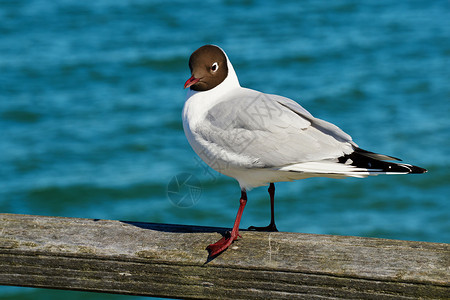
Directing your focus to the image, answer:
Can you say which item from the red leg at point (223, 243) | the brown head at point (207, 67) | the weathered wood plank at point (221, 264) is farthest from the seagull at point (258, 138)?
the weathered wood plank at point (221, 264)

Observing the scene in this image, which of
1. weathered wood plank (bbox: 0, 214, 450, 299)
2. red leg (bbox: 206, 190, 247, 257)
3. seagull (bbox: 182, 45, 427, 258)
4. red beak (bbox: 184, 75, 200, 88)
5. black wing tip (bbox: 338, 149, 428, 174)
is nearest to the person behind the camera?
weathered wood plank (bbox: 0, 214, 450, 299)

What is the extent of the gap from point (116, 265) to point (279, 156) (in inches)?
33.3

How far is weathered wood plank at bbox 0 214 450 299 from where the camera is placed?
1884 millimetres

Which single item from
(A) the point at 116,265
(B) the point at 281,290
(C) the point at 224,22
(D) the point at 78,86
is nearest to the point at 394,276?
(B) the point at 281,290

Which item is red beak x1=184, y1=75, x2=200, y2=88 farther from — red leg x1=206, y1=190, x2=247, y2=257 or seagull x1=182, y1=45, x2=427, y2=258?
red leg x1=206, y1=190, x2=247, y2=257

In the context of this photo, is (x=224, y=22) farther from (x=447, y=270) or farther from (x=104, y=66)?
(x=447, y=270)

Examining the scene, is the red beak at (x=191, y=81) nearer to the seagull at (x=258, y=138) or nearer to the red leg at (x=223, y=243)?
the seagull at (x=258, y=138)

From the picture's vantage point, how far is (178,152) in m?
7.52

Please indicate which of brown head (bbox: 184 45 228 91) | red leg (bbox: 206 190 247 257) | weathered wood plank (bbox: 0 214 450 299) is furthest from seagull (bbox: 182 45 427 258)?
weathered wood plank (bbox: 0 214 450 299)

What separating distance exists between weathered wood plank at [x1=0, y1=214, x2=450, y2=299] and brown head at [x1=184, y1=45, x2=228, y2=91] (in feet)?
2.65

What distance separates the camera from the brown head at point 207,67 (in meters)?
2.84

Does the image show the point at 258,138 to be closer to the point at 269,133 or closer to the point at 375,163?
the point at 269,133

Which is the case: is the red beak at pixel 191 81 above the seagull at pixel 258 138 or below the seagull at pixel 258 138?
above

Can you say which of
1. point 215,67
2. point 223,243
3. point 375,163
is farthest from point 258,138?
point 223,243
